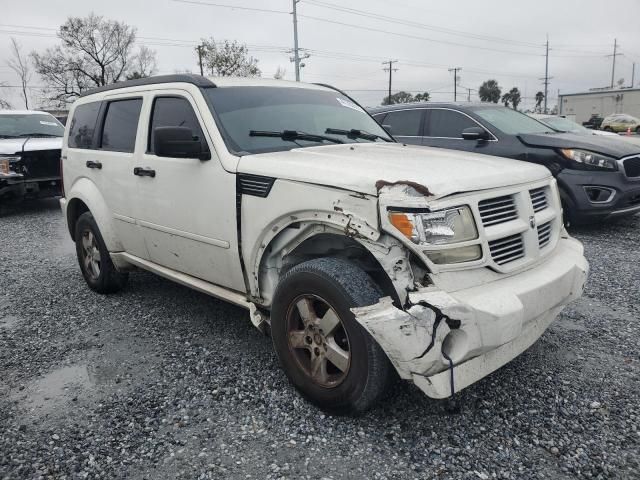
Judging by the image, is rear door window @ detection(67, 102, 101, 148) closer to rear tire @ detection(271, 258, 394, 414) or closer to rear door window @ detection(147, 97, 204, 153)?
rear door window @ detection(147, 97, 204, 153)

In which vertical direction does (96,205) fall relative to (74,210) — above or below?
above

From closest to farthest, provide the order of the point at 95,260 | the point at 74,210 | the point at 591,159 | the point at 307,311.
→ the point at 307,311 → the point at 95,260 → the point at 74,210 → the point at 591,159

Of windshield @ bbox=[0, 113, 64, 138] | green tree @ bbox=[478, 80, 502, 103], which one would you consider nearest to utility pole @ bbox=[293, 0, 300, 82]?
windshield @ bbox=[0, 113, 64, 138]

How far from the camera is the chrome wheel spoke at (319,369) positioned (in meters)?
2.77

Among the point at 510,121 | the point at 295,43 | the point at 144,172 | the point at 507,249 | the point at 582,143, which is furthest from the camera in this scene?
the point at 295,43

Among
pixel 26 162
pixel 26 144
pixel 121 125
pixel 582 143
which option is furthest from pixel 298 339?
pixel 26 144

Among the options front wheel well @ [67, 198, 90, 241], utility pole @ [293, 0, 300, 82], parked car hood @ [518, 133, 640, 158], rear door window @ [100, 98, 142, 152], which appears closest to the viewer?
rear door window @ [100, 98, 142, 152]

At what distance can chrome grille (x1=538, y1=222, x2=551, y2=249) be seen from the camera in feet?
9.51

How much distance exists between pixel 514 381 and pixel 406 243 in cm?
136

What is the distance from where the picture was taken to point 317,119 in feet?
12.5

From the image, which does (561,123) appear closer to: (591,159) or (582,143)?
(582,143)

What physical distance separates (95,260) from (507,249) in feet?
12.5

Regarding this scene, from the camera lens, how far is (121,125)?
4.32m

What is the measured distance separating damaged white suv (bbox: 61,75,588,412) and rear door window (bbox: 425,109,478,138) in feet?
12.0
